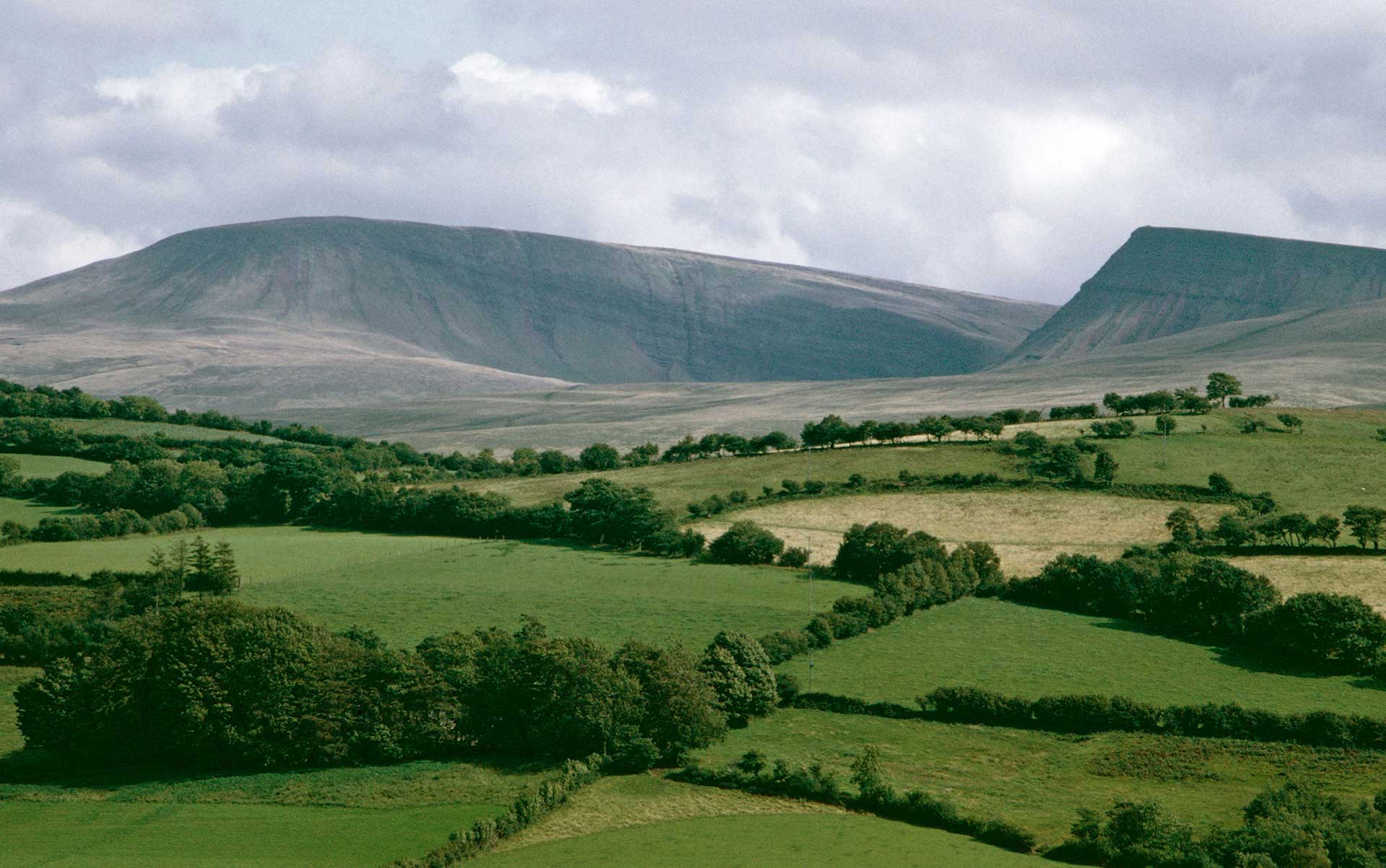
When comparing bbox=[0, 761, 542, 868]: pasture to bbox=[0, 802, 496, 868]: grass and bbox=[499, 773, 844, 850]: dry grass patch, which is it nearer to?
bbox=[0, 802, 496, 868]: grass

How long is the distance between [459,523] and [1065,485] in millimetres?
53243

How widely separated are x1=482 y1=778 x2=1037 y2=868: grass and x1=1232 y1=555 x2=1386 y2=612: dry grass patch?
4672cm

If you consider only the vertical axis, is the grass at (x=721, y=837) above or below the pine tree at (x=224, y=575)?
below

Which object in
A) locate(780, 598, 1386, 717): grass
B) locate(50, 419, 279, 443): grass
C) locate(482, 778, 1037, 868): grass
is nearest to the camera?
locate(482, 778, 1037, 868): grass

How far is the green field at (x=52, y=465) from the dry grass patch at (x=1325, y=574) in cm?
10654

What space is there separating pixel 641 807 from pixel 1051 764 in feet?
64.7

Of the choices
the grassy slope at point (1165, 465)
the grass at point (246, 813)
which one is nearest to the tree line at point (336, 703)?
the grass at point (246, 813)

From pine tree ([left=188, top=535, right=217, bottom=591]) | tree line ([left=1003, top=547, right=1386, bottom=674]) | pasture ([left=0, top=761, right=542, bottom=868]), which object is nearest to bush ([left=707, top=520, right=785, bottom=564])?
tree line ([left=1003, top=547, right=1386, bottom=674])

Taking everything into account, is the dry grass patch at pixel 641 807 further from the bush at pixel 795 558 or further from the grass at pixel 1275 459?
the grass at pixel 1275 459

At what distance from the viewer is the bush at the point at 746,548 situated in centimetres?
10519

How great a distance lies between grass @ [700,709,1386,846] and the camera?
2308 inches

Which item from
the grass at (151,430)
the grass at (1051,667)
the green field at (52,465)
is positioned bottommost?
the grass at (1051,667)

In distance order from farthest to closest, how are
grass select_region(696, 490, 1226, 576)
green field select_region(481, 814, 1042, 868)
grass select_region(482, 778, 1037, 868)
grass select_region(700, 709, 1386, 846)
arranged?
grass select_region(696, 490, 1226, 576) → grass select_region(700, 709, 1386, 846) → grass select_region(482, 778, 1037, 868) → green field select_region(481, 814, 1042, 868)

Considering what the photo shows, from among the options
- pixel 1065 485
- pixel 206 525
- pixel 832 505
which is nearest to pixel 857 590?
pixel 832 505
